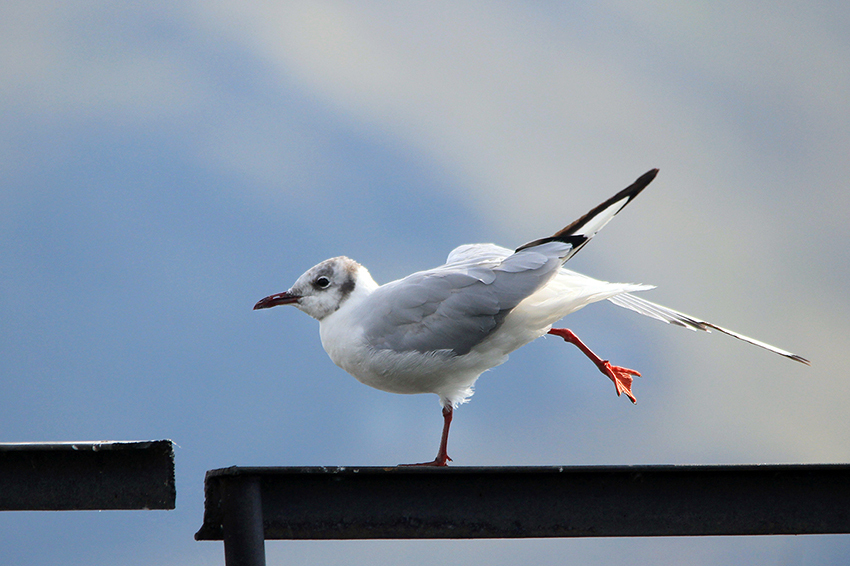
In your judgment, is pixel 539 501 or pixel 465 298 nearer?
pixel 539 501

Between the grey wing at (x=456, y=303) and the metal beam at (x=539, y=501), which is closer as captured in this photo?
the metal beam at (x=539, y=501)

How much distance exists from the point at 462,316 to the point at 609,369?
1308 millimetres

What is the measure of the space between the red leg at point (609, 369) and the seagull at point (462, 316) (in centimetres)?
64

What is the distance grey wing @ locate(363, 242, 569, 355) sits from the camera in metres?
3.55

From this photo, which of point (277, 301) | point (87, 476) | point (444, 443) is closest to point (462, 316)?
point (444, 443)

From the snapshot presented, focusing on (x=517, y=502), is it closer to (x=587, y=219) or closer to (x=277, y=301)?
(x=587, y=219)

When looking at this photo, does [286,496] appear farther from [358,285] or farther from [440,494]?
[358,285]

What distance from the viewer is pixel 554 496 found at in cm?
228

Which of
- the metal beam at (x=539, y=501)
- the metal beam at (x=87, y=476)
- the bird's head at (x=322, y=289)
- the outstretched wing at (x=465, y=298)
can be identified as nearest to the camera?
the metal beam at (x=87, y=476)

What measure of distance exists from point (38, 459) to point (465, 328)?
1.95 meters

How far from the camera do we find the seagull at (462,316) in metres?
3.55

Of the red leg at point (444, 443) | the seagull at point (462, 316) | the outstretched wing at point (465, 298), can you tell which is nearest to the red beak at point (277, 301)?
the seagull at point (462, 316)

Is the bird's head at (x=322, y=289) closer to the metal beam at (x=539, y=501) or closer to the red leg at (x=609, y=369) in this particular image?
the red leg at (x=609, y=369)

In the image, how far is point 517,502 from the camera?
89.4 inches
